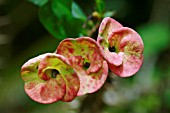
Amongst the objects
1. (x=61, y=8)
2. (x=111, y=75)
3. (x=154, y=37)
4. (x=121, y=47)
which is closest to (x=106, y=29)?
(x=121, y=47)

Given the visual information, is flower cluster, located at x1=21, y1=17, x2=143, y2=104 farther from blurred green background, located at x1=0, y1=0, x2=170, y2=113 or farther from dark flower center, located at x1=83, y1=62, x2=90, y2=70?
blurred green background, located at x1=0, y1=0, x2=170, y2=113

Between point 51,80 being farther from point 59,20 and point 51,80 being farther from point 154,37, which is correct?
point 154,37

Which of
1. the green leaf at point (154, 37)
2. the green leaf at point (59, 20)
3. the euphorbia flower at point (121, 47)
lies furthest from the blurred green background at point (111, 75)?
the euphorbia flower at point (121, 47)

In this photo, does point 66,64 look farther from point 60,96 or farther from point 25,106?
point 25,106

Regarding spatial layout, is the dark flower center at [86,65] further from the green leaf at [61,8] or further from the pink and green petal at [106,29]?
the green leaf at [61,8]

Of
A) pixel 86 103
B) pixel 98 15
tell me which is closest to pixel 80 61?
pixel 98 15

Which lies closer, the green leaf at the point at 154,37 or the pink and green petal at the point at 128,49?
the pink and green petal at the point at 128,49

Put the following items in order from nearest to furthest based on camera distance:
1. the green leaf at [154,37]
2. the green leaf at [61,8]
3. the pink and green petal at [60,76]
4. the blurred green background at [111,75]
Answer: the pink and green petal at [60,76], the green leaf at [61,8], the blurred green background at [111,75], the green leaf at [154,37]

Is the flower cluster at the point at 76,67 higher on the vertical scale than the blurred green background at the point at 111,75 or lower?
higher
